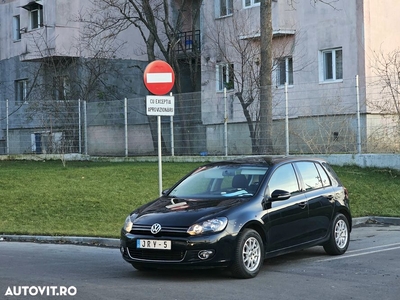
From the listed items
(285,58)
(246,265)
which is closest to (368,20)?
(285,58)

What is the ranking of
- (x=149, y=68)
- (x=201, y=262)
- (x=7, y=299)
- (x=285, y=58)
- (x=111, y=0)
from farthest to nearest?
1. (x=111, y=0)
2. (x=285, y=58)
3. (x=149, y=68)
4. (x=201, y=262)
5. (x=7, y=299)

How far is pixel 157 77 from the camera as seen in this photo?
42.1ft

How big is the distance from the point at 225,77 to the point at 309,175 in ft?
60.5

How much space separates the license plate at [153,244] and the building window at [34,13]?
2693cm

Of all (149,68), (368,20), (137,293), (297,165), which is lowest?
(137,293)

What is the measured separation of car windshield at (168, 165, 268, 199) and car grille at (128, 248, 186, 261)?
4.00 feet

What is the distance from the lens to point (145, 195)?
17.0 metres

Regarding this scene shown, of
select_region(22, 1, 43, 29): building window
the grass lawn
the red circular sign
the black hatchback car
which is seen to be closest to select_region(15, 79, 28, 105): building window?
select_region(22, 1, 43, 29): building window

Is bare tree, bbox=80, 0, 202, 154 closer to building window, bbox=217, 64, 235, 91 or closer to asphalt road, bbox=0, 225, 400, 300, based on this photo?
building window, bbox=217, 64, 235, 91

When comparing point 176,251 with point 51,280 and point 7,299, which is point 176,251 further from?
point 7,299

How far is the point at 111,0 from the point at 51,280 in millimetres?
21563

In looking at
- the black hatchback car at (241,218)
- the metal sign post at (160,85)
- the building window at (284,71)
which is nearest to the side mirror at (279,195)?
the black hatchback car at (241,218)

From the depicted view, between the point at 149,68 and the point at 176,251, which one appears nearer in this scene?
the point at 176,251

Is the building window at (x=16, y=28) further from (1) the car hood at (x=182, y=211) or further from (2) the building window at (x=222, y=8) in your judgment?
(1) the car hood at (x=182, y=211)
